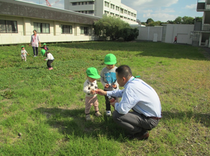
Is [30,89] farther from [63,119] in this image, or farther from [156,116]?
[156,116]

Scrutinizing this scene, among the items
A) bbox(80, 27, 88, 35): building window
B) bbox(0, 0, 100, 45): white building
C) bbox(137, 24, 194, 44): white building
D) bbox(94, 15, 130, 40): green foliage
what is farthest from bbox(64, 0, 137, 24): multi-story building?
bbox(0, 0, 100, 45): white building

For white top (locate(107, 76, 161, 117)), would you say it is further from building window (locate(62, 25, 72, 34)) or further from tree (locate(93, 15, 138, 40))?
tree (locate(93, 15, 138, 40))

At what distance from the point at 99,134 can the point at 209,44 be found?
27.6 m

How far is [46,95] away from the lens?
470 centimetres

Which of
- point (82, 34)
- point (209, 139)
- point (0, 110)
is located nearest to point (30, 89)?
point (0, 110)

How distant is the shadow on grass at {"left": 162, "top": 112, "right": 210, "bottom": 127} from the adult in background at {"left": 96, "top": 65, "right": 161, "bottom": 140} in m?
1.13

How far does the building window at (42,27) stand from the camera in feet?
69.2

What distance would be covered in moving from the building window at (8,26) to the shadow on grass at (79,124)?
17.1 meters

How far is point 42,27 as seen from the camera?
21922mm

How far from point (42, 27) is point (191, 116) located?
73.0 ft

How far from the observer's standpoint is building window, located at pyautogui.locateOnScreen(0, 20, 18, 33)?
17.1 m

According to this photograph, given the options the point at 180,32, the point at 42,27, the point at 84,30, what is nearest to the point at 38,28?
the point at 42,27

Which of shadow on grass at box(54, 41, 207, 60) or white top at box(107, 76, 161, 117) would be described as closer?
white top at box(107, 76, 161, 117)

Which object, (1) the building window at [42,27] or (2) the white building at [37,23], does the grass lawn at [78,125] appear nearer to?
(2) the white building at [37,23]
